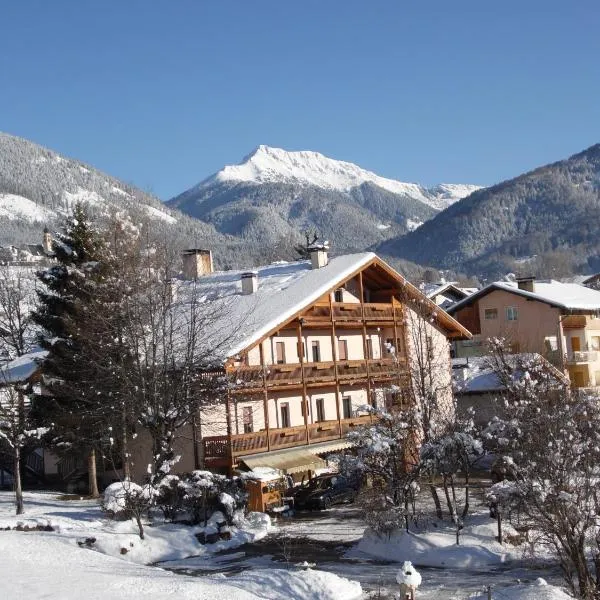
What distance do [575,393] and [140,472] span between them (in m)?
17.0

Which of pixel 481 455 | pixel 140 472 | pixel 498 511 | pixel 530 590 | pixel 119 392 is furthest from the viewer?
pixel 140 472

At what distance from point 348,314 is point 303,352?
2.89m

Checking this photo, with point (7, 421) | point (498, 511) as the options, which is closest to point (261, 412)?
point (7, 421)

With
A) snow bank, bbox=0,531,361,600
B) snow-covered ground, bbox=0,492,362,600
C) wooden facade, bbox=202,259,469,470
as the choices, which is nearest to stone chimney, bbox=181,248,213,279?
wooden facade, bbox=202,259,469,470

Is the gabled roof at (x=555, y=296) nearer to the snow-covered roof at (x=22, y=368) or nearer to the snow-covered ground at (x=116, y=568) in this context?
the snow-covered roof at (x=22, y=368)

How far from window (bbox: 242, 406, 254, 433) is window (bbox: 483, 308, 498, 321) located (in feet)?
91.9

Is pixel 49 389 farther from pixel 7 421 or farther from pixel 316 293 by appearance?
pixel 316 293

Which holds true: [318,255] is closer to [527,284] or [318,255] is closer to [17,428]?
[17,428]

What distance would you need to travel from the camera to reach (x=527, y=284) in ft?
193

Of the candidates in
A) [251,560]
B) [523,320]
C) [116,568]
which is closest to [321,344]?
[251,560]

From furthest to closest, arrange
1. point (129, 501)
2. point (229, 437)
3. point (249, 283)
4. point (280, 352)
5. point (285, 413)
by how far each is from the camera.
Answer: point (249, 283) < point (280, 352) < point (285, 413) < point (229, 437) < point (129, 501)

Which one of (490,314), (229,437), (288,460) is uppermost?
(490,314)

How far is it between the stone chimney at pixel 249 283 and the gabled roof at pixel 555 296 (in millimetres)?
22658

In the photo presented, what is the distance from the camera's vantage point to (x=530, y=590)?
18.5 metres
